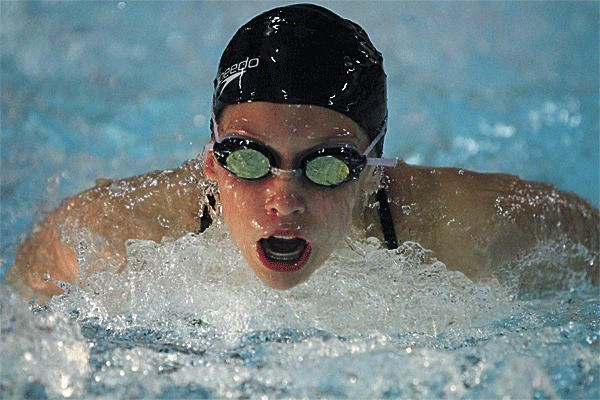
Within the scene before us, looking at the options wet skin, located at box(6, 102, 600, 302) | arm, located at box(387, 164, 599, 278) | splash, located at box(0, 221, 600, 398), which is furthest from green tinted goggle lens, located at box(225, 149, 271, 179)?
arm, located at box(387, 164, 599, 278)

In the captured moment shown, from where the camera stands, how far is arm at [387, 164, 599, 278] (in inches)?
100

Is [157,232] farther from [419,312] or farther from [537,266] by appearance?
[537,266]

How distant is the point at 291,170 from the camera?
2055 millimetres

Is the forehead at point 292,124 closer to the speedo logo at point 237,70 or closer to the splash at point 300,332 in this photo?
the speedo logo at point 237,70

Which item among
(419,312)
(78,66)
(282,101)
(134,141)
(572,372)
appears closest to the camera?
(572,372)

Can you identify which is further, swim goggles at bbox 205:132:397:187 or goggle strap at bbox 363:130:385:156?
goggle strap at bbox 363:130:385:156

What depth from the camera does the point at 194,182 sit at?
260 cm

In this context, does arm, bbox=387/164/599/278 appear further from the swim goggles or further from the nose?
the nose

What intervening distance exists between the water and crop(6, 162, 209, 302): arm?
0.20 ft

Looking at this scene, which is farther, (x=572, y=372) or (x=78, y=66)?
(x=78, y=66)

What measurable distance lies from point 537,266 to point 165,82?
2.61 m

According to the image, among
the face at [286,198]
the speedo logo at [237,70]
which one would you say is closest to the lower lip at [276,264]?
the face at [286,198]

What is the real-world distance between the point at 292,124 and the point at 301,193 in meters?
0.19

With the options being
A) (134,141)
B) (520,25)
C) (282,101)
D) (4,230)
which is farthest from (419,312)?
(520,25)
